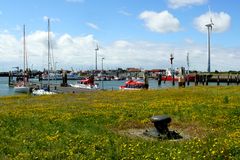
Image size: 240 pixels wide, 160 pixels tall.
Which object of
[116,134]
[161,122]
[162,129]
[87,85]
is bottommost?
[87,85]

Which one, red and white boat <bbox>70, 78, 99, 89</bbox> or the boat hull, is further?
red and white boat <bbox>70, 78, 99, 89</bbox>

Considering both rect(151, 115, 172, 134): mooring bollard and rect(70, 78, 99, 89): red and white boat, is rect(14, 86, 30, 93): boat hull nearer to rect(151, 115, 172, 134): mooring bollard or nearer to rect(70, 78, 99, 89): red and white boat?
rect(70, 78, 99, 89): red and white boat

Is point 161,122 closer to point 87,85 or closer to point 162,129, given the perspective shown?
point 162,129

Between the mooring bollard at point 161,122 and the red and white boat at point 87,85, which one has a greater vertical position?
the mooring bollard at point 161,122

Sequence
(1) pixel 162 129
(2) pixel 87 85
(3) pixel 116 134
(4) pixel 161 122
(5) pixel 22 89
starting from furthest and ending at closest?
(2) pixel 87 85 < (5) pixel 22 89 < (3) pixel 116 134 < (1) pixel 162 129 < (4) pixel 161 122

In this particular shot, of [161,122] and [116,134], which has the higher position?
[161,122]

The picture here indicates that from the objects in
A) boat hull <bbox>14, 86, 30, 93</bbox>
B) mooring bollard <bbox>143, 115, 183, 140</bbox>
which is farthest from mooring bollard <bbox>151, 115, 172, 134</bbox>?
boat hull <bbox>14, 86, 30, 93</bbox>

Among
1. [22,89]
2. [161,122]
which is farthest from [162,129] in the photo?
[22,89]

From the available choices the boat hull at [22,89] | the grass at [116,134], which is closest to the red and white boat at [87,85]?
the boat hull at [22,89]

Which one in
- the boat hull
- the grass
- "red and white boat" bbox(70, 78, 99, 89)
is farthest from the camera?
"red and white boat" bbox(70, 78, 99, 89)

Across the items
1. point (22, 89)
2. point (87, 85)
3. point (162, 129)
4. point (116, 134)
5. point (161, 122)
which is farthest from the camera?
point (87, 85)

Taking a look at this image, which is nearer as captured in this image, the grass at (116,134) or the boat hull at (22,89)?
the grass at (116,134)

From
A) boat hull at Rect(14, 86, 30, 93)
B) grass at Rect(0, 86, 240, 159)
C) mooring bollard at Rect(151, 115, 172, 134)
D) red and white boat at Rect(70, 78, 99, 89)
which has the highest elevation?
mooring bollard at Rect(151, 115, 172, 134)

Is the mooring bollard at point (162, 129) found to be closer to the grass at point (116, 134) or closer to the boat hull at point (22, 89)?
the grass at point (116, 134)
